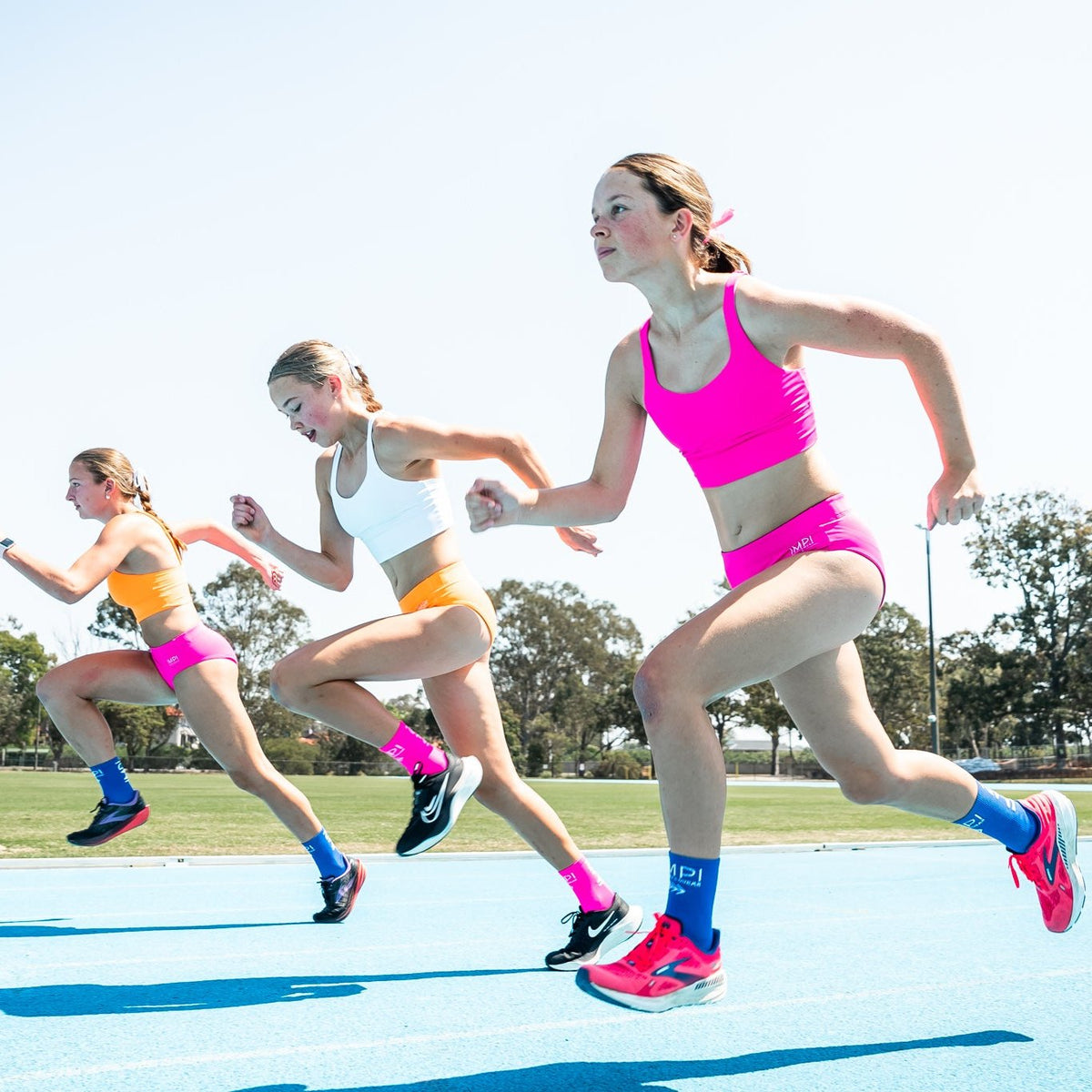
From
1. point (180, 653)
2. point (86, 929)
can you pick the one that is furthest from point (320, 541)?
point (86, 929)

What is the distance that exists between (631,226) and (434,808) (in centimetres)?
221

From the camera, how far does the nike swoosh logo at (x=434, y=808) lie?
14.0 ft

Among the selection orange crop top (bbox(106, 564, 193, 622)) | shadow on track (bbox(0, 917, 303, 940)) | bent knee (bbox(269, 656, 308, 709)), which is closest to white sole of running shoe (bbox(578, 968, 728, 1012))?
bent knee (bbox(269, 656, 308, 709))

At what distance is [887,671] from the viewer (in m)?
68.2

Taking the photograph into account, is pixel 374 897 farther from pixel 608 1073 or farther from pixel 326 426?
Result: pixel 608 1073

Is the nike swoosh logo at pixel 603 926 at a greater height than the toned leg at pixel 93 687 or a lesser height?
lesser

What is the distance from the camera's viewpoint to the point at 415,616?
4586mm

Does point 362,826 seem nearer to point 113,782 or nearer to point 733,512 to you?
point 113,782

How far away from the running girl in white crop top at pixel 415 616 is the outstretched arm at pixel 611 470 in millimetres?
804

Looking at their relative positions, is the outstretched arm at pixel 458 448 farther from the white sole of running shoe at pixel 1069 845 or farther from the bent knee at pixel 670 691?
the white sole of running shoe at pixel 1069 845

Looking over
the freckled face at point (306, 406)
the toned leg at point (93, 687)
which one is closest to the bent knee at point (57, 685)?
the toned leg at point (93, 687)

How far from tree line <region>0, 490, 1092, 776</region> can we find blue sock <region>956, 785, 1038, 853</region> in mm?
51089

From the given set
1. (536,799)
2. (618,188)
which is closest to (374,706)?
(536,799)

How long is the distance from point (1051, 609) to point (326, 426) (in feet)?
212
